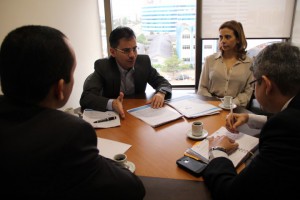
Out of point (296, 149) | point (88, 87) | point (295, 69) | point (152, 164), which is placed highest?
point (295, 69)

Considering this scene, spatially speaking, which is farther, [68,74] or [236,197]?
[236,197]

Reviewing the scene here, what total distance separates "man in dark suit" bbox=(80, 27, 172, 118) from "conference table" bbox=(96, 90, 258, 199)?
30 centimetres

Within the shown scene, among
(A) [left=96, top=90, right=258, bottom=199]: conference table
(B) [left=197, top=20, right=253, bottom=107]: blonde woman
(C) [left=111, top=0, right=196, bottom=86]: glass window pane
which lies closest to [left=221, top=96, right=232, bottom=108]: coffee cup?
(A) [left=96, top=90, right=258, bottom=199]: conference table

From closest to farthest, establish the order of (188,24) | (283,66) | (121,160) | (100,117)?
(283,66) < (121,160) < (100,117) < (188,24)

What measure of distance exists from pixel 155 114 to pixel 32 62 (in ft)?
3.74

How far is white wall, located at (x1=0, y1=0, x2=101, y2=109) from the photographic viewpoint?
218 centimetres

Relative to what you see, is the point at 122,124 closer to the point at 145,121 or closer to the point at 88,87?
the point at 145,121

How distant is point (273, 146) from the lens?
807mm

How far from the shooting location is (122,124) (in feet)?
5.33

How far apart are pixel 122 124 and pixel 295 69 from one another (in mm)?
1062

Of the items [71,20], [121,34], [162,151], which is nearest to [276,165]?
[162,151]

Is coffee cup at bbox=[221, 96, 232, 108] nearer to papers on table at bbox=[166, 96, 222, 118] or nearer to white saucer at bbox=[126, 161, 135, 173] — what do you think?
papers on table at bbox=[166, 96, 222, 118]

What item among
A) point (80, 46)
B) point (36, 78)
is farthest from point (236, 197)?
point (80, 46)

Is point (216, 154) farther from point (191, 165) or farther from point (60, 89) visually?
point (60, 89)
